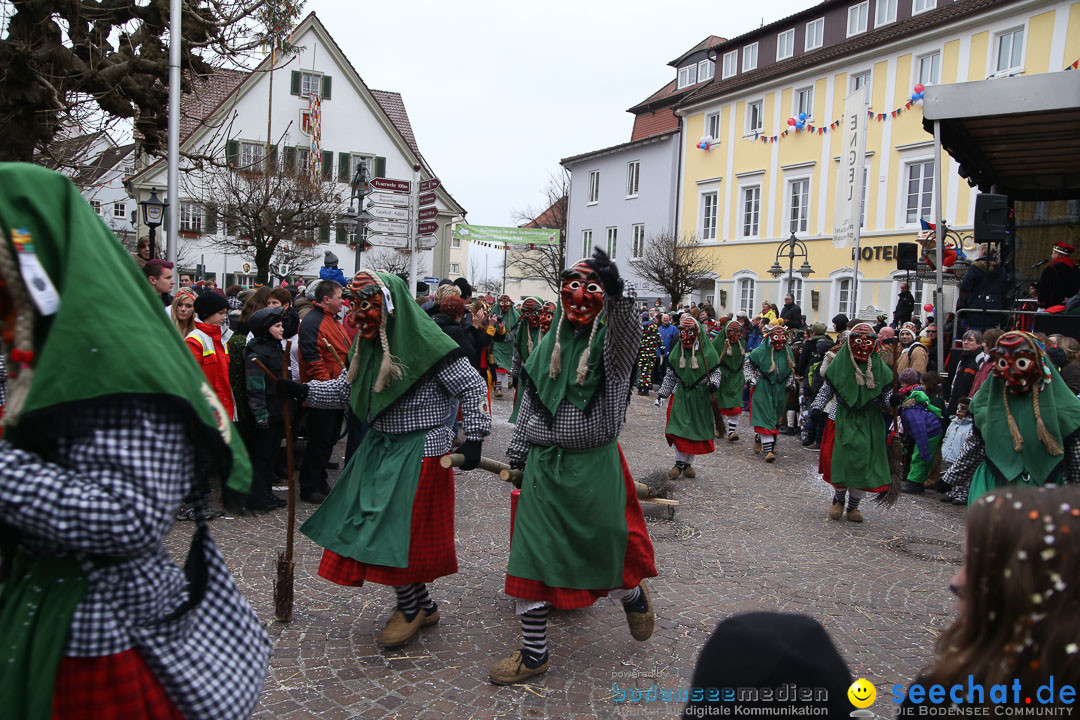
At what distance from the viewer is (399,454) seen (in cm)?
419

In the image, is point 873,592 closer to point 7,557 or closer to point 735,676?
point 735,676

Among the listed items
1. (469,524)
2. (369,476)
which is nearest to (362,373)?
(369,476)

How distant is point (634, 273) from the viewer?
33.9m

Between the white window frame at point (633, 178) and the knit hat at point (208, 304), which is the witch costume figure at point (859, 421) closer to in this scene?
the knit hat at point (208, 304)

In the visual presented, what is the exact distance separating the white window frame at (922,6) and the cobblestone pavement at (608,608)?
70.0ft

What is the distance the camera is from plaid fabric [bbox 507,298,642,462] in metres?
3.96

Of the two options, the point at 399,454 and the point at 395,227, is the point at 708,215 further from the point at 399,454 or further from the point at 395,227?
the point at 399,454

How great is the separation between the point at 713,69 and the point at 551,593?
34346 millimetres

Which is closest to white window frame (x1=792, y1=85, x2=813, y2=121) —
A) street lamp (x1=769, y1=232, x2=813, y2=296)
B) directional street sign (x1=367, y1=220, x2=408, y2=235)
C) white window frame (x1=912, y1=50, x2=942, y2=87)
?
white window frame (x1=912, y1=50, x2=942, y2=87)

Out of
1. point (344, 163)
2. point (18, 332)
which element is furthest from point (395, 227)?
point (344, 163)

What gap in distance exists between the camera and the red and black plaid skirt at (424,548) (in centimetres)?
404

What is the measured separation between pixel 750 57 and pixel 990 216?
2236cm

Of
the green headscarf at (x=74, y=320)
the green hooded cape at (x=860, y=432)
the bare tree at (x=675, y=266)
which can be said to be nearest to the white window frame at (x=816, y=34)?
the bare tree at (x=675, y=266)

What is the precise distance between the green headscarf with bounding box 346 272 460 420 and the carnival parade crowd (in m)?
0.02
